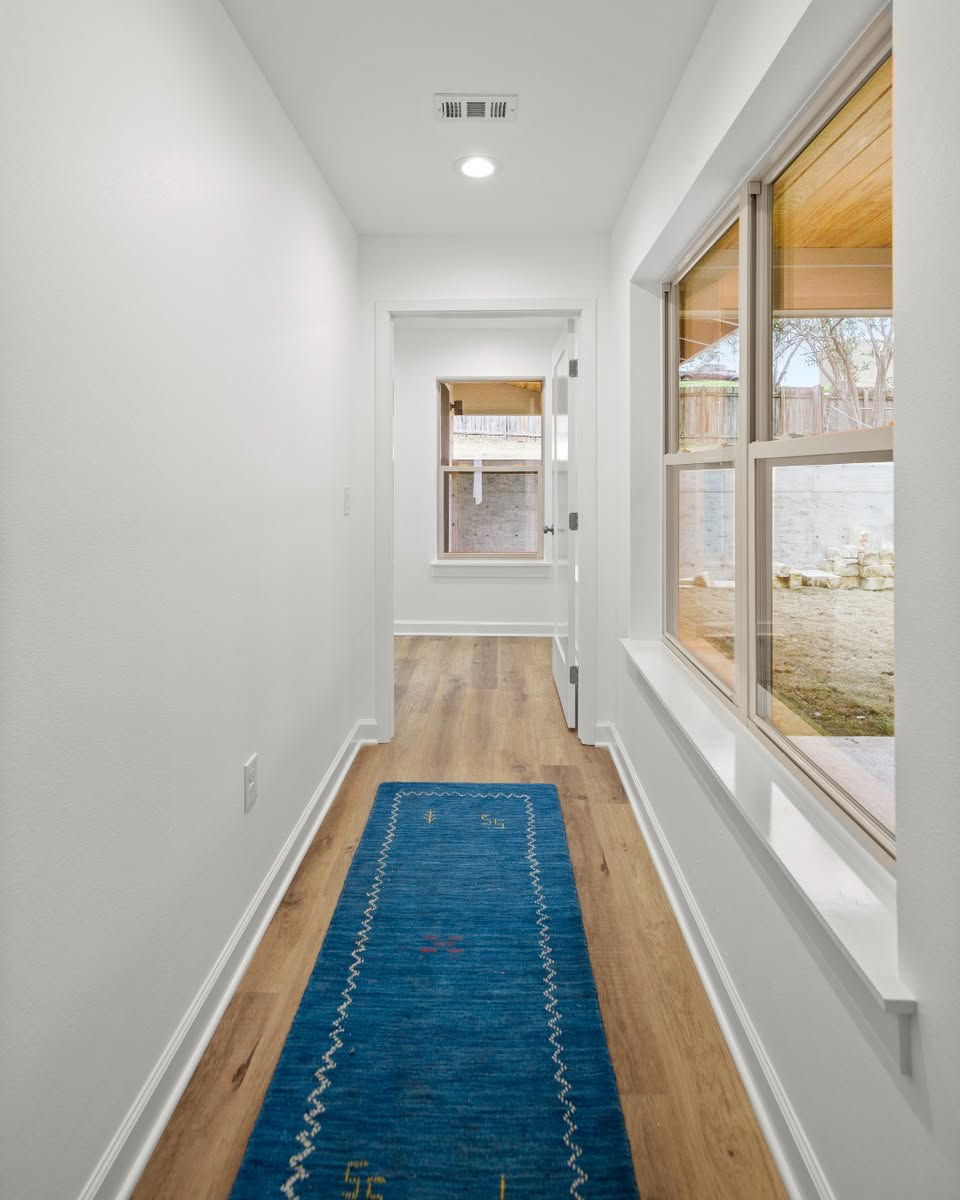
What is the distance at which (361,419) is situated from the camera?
356 cm

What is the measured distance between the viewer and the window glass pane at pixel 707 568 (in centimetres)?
228

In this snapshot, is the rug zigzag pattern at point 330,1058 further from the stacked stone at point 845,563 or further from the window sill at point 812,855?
the stacked stone at point 845,563

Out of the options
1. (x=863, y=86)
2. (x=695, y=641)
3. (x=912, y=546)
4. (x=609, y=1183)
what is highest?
(x=863, y=86)

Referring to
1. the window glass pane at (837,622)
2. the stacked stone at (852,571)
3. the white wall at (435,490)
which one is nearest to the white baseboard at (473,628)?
the white wall at (435,490)

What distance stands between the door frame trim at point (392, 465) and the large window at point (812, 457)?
112 cm

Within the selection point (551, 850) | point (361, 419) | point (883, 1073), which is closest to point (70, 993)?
point (883, 1073)

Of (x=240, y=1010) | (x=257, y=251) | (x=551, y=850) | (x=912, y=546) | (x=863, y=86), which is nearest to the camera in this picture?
(x=912, y=546)

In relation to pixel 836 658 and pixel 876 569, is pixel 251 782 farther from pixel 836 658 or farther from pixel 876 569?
pixel 876 569

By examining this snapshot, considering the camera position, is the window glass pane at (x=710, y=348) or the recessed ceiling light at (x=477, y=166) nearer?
the window glass pane at (x=710, y=348)

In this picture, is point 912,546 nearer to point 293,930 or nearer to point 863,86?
point 863,86

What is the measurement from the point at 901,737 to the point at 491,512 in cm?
563

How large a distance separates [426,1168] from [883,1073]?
0.79 m

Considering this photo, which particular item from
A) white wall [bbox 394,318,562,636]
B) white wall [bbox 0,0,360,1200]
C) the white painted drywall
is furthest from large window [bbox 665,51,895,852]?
white wall [bbox 394,318,562,636]

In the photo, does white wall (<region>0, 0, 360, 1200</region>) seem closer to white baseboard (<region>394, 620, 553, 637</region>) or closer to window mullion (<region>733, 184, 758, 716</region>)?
window mullion (<region>733, 184, 758, 716</region>)
